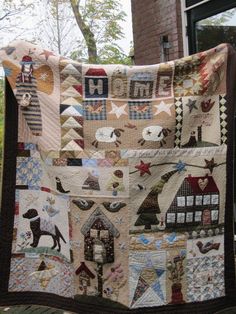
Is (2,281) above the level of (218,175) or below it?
below

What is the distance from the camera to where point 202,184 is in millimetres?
2697

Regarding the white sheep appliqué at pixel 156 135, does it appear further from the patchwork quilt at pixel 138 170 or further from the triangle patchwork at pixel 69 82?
the triangle patchwork at pixel 69 82

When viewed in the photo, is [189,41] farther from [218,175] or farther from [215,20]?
[218,175]

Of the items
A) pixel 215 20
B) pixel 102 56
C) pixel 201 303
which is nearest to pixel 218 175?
pixel 201 303

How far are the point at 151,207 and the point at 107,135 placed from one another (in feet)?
1.49

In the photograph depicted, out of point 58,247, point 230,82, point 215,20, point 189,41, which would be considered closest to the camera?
point 230,82

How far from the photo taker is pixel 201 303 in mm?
2742

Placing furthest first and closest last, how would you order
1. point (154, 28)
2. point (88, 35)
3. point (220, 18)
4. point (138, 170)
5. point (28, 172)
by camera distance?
point (88, 35) < point (154, 28) < point (220, 18) < point (28, 172) < point (138, 170)

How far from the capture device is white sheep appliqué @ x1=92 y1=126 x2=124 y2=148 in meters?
2.69

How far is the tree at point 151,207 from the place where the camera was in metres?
2.68

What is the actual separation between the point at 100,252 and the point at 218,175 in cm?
76

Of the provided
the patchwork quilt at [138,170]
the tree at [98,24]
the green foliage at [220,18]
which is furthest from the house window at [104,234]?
the tree at [98,24]

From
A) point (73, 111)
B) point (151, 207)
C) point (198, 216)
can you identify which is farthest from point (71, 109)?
point (198, 216)

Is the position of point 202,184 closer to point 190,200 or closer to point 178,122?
point 190,200
